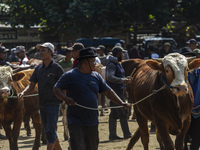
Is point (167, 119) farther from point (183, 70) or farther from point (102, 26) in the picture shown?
point (102, 26)

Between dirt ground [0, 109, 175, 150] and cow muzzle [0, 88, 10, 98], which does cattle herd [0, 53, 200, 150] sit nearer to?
cow muzzle [0, 88, 10, 98]

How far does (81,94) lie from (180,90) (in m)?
1.51

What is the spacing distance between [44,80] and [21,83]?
2154 millimetres

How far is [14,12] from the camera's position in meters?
23.4

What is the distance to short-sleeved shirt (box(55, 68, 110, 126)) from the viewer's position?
636 cm

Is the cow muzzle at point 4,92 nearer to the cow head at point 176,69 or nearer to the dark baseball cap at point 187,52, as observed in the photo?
the cow head at point 176,69

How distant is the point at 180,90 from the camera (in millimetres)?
6684

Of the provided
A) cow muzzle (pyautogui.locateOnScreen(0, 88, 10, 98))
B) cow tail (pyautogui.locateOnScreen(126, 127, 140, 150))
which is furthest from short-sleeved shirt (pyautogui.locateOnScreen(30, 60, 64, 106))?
cow tail (pyautogui.locateOnScreen(126, 127, 140, 150))

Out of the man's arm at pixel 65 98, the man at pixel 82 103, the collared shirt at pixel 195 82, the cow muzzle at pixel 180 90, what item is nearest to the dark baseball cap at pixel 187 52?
the collared shirt at pixel 195 82

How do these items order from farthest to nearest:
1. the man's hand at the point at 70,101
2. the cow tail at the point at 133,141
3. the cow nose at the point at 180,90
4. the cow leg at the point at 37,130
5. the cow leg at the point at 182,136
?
the cow leg at the point at 37,130 → the cow tail at the point at 133,141 → the cow leg at the point at 182,136 → the cow nose at the point at 180,90 → the man's hand at the point at 70,101

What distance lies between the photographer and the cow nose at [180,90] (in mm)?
6654

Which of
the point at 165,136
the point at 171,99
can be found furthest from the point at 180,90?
the point at 165,136

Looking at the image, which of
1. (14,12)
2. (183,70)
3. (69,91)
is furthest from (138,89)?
(14,12)

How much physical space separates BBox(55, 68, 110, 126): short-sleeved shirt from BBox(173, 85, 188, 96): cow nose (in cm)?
127
